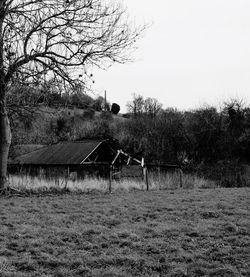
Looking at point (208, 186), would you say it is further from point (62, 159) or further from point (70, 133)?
point (70, 133)

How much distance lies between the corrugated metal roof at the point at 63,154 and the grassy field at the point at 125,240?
801 inches

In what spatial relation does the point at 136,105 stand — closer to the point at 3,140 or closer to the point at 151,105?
the point at 151,105

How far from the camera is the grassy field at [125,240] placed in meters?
5.96

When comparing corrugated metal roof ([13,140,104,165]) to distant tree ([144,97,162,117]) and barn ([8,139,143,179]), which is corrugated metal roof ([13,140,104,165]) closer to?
barn ([8,139,143,179])

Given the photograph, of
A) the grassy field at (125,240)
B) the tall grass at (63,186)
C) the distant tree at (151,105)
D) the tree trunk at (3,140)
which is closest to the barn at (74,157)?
the tall grass at (63,186)

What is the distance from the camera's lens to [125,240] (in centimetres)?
768

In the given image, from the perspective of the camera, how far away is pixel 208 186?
24141mm

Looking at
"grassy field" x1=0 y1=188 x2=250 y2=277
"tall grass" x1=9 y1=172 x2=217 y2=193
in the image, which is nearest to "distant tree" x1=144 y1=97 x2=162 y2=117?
"tall grass" x1=9 y1=172 x2=217 y2=193

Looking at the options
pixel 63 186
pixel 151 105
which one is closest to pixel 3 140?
pixel 63 186

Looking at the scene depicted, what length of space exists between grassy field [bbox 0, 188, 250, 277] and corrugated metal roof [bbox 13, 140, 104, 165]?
2034cm

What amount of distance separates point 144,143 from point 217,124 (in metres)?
8.06

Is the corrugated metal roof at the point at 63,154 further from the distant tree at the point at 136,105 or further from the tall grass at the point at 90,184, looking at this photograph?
the distant tree at the point at 136,105

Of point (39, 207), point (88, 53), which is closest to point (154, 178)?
point (88, 53)

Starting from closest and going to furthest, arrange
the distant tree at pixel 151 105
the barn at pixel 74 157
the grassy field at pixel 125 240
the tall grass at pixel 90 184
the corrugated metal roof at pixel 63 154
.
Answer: the grassy field at pixel 125 240 → the tall grass at pixel 90 184 → the barn at pixel 74 157 → the corrugated metal roof at pixel 63 154 → the distant tree at pixel 151 105
